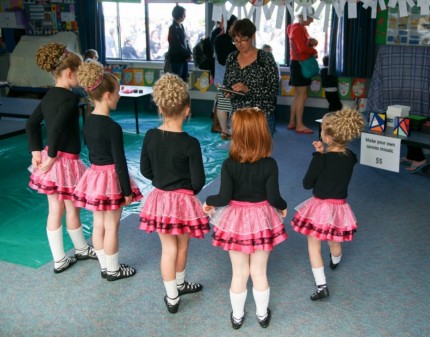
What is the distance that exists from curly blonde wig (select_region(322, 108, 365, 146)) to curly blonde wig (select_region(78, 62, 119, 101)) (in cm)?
110

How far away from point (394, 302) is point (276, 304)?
1.98 ft

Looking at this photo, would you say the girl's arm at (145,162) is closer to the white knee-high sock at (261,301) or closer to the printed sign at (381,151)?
the white knee-high sock at (261,301)

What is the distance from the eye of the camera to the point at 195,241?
3.30 metres

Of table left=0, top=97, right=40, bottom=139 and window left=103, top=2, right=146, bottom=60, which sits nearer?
table left=0, top=97, right=40, bottom=139

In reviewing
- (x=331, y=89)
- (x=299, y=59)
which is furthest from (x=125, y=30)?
(x=331, y=89)

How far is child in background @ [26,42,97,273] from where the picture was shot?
265 cm

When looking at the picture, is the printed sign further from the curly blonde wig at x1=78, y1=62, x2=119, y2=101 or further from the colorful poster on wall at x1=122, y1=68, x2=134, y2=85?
the colorful poster on wall at x1=122, y1=68, x2=134, y2=85

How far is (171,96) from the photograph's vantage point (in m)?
2.23

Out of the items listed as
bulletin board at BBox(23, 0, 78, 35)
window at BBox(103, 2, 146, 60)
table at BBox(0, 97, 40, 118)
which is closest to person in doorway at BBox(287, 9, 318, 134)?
window at BBox(103, 2, 146, 60)

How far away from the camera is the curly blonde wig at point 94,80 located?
2477 mm

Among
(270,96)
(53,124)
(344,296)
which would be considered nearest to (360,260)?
(344,296)

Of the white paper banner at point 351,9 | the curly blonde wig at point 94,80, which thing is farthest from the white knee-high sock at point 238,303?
the white paper banner at point 351,9

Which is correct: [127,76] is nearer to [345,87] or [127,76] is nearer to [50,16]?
[50,16]

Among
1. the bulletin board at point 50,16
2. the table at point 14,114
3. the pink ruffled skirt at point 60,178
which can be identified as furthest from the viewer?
the bulletin board at point 50,16
